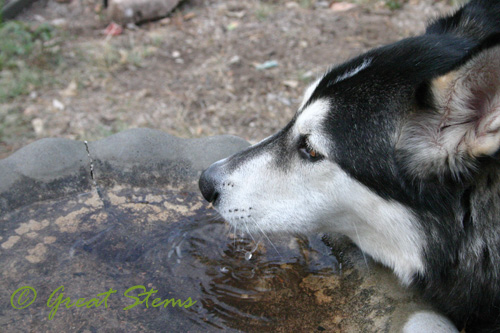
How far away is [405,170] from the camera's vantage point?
1832mm

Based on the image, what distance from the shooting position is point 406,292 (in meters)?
2.04

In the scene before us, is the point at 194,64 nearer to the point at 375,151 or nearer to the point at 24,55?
the point at 24,55

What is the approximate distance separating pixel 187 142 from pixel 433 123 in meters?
1.44

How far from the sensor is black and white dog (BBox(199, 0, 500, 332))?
168cm

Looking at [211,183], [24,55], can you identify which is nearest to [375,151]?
[211,183]

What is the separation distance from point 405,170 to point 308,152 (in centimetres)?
42

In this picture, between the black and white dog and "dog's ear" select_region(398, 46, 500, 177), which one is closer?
"dog's ear" select_region(398, 46, 500, 177)

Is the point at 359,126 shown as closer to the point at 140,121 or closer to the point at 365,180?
the point at 365,180

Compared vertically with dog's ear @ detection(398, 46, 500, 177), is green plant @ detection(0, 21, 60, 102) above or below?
below

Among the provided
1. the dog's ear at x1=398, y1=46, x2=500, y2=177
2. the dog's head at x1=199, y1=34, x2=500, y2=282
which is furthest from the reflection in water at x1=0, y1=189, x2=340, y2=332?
the dog's ear at x1=398, y1=46, x2=500, y2=177

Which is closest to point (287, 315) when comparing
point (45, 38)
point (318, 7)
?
point (45, 38)

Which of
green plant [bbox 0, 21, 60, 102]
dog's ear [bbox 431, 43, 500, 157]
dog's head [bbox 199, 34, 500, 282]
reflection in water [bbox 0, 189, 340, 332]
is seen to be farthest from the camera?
green plant [bbox 0, 21, 60, 102]

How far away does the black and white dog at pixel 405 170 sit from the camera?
5.51 feet

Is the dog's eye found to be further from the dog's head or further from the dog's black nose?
the dog's black nose
